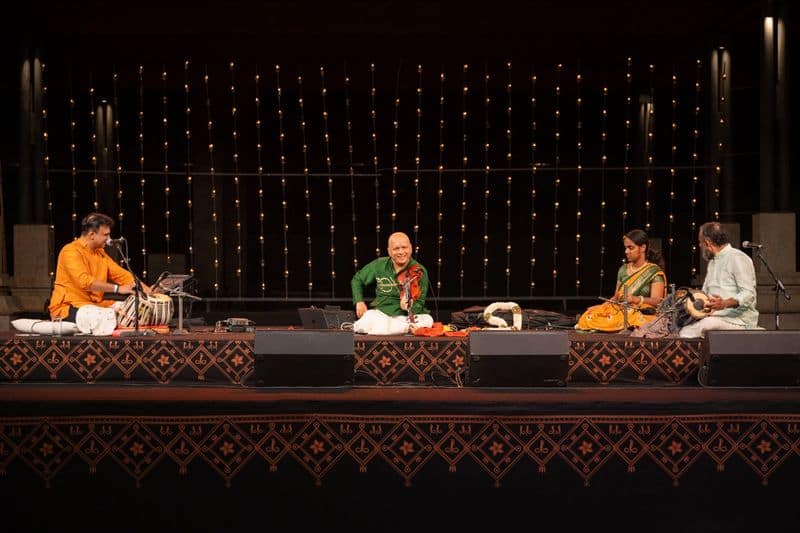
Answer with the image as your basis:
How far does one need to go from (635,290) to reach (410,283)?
181 centimetres

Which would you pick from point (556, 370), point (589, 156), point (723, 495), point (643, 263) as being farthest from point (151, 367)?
point (589, 156)

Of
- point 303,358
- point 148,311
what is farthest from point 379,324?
point 148,311

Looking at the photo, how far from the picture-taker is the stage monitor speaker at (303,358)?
Result: 4.14m

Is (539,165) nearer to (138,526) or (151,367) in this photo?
(151,367)

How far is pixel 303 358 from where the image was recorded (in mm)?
4168

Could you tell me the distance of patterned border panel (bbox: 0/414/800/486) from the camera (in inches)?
148

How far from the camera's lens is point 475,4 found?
9.50 m

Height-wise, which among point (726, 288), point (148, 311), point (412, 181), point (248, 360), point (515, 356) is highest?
point (412, 181)

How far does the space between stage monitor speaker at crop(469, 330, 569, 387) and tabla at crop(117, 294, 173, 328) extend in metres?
2.76

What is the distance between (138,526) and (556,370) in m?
2.03

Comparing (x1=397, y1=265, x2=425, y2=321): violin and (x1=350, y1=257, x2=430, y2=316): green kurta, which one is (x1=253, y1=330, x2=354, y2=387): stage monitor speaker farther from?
(x1=350, y1=257, x2=430, y2=316): green kurta

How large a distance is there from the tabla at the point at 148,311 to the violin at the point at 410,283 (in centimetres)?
166

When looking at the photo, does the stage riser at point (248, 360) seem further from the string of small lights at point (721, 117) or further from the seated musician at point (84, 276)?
the string of small lights at point (721, 117)

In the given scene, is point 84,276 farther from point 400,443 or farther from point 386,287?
point 400,443
